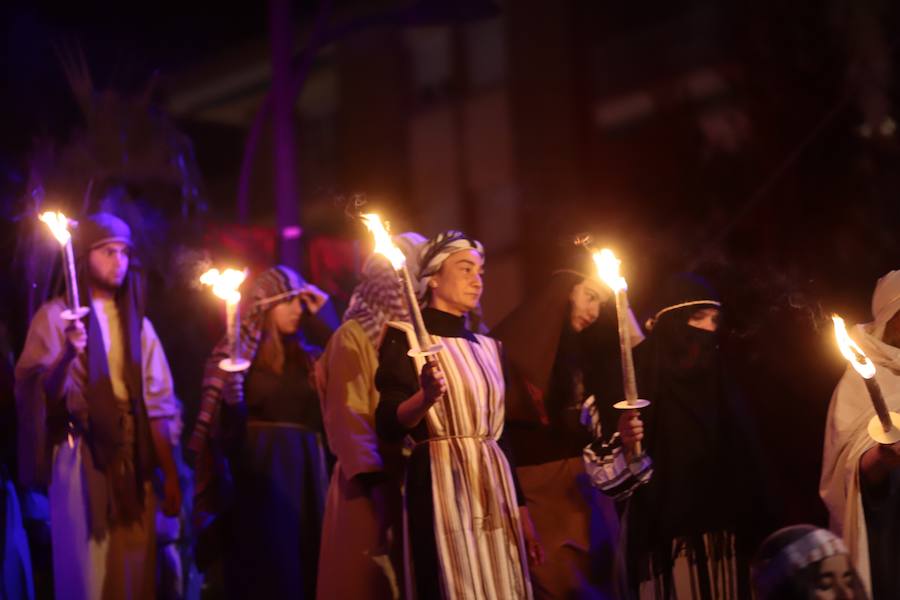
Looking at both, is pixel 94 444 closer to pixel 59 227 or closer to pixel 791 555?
pixel 59 227

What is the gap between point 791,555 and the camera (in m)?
4.48

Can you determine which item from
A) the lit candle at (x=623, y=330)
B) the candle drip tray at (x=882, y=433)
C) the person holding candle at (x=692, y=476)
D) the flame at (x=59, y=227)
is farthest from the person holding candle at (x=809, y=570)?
the flame at (x=59, y=227)

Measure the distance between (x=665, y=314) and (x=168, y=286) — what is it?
12.0 feet

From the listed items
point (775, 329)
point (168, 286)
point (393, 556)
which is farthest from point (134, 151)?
point (775, 329)

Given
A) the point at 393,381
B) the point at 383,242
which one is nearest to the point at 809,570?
the point at 393,381

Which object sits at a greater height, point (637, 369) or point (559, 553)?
point (637, 369)

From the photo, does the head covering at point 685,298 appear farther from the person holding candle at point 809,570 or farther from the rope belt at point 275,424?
the rope belt at point 275,424

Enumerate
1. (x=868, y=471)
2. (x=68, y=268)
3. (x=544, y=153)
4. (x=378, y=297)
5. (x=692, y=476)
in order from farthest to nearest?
1. (x=544, y=153)
2. (x=378, y=297)
3. (x=68, y=268)
4. (x=692, y=476)
5. (x=868, y=471)

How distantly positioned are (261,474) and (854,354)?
11.0 ft

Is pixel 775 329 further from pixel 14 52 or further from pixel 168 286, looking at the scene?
pixel 14 52

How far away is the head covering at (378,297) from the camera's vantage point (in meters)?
6.34

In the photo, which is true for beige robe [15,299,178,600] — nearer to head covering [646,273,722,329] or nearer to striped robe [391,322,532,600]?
striped robe [391,322,532,600]

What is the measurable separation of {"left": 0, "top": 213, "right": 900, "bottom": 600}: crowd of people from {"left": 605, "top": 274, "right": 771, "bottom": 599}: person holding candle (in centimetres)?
1

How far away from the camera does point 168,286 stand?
8.15 m
